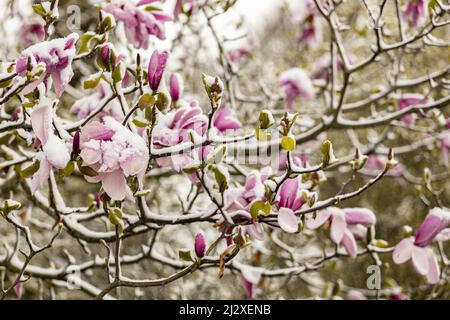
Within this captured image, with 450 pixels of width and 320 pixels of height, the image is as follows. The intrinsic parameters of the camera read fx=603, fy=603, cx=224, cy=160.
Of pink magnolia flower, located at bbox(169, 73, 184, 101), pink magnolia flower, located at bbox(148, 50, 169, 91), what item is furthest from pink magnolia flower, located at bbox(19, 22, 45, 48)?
pink magnolia flower, located at bbox(148, 50, 169, 91)

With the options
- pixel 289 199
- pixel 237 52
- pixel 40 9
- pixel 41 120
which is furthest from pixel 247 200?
pixel 237 52

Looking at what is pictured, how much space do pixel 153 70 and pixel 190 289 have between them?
2330 mm

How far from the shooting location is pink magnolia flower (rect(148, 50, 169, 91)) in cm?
110

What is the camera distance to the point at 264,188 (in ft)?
3.73

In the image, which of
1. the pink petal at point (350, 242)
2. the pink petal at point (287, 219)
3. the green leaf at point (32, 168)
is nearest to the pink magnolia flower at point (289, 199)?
the pink petal at point (287, 219)

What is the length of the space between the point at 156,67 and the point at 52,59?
184mm

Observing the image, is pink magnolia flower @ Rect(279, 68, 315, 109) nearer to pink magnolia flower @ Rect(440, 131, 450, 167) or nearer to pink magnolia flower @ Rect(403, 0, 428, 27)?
pink magnolia flower @ Rect(403, 0, 428, 27)

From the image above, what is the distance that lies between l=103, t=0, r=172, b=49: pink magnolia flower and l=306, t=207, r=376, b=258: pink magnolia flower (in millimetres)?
590

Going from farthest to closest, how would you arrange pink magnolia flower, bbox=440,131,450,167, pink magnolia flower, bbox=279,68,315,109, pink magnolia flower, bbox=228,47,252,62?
pink magnolia flower, bbox=228,47,252,62 → pink magnolia flower, bbox=440,131,450,167 → pink magnolia flower, bbox=279,68,315,109

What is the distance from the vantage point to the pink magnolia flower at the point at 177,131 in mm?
1155

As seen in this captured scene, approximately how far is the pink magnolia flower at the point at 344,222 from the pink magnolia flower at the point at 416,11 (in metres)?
0.80

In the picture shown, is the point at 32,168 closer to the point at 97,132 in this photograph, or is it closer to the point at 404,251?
the point at 97,132

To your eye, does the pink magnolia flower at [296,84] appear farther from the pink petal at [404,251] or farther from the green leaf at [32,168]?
the green leaf at [32,168]

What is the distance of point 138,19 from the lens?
58.1 inches
